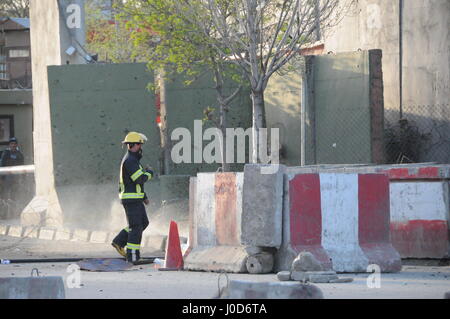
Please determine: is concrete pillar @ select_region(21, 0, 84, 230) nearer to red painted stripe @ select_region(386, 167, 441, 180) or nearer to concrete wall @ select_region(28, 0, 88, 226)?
concrete wall @ select_region(28, 0, 88, 226)

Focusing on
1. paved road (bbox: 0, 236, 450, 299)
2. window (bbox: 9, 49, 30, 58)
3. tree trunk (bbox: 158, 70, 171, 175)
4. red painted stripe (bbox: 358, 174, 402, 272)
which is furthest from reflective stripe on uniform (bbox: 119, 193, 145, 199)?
window (bbox: 9, 49, 30, 58)

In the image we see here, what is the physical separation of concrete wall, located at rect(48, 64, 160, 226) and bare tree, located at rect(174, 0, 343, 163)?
2852 mm

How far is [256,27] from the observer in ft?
45.7

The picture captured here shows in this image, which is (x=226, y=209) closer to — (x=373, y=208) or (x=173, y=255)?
(x=173, y=255)

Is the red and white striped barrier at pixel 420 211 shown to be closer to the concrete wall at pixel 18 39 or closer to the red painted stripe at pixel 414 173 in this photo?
the red painted stripe at pixel 414 173

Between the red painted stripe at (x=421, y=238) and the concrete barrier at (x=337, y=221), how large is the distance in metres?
1.01

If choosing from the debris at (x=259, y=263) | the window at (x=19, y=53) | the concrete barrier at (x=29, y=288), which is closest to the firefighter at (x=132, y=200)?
the debris at (x=259, y=263)

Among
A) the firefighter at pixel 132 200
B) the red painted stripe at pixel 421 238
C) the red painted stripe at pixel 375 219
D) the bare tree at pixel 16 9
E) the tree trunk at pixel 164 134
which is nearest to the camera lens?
the red painted stripe at pixel 375 219

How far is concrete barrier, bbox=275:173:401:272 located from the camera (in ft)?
32.6

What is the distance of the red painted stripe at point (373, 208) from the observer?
10.1 meters

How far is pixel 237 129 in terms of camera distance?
1744 centimetres
